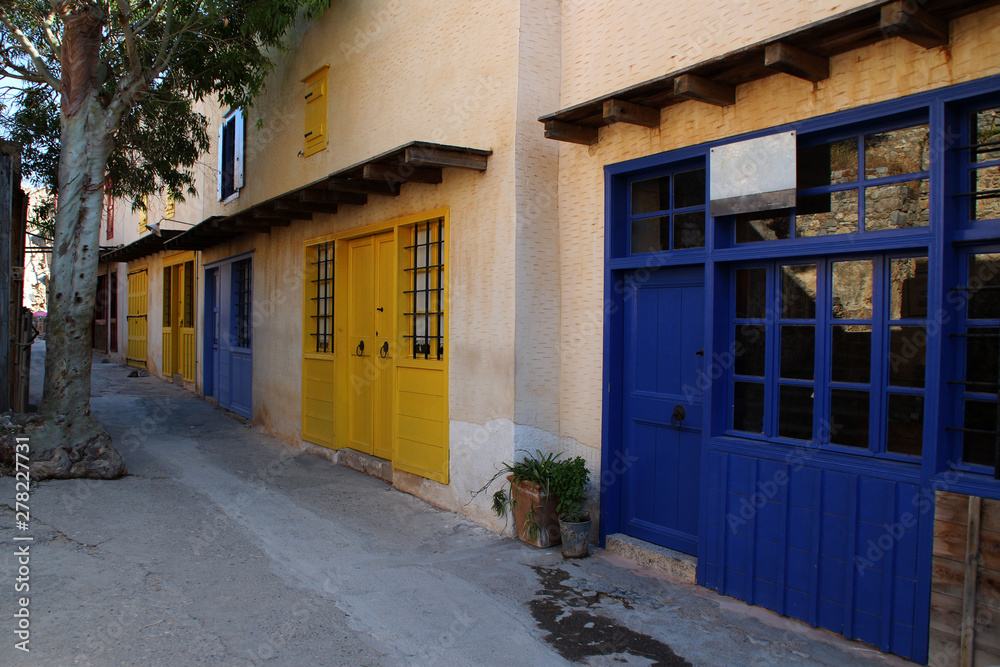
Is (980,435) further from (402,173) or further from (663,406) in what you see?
(402,173)

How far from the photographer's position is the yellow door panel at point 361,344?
310 inches

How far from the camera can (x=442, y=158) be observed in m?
5.70

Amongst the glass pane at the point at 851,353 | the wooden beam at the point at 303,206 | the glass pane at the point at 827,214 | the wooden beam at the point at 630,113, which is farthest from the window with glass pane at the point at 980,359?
the wooden beam at the point at 303,206

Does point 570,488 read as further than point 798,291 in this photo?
Yes

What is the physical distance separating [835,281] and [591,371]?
2000mm

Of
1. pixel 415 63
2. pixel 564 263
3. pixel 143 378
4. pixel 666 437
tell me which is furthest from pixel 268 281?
pixel 143 378

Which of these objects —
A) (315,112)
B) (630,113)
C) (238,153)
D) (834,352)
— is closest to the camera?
(834,352)

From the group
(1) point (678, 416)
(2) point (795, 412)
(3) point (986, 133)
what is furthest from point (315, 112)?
(3) point (986, 133)

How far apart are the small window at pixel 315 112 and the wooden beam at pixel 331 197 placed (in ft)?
5.08

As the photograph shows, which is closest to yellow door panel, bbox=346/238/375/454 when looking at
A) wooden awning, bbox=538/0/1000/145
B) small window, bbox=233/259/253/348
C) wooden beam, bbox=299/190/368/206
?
wooden beam, bbox=299/190/368/206

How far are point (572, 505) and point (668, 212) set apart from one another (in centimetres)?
225

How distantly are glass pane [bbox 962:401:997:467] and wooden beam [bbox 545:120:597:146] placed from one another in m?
3.08

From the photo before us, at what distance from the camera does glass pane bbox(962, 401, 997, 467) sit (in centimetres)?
339

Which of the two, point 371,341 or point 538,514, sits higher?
point 371,341
